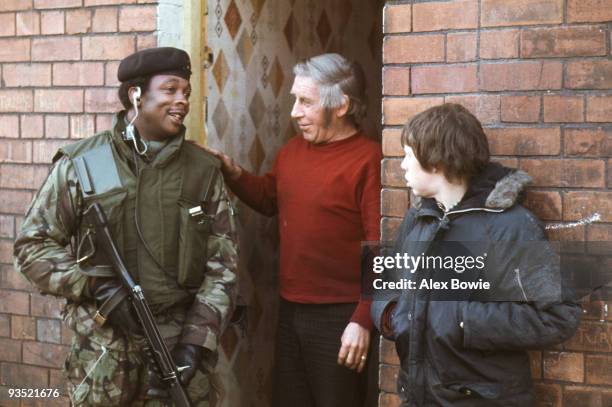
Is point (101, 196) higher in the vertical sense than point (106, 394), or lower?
higher

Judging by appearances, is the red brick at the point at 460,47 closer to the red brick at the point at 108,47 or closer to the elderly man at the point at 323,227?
the elderly man at the point at 323,227

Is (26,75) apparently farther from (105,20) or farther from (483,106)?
(483,106)

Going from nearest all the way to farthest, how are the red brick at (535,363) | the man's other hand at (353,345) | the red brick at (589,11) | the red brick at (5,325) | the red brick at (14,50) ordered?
the red brick at (589,11) < the red brick at (535,363) < the man's other hand at (353,345) < the red brick at (14,50) < the red brick at (5,325)

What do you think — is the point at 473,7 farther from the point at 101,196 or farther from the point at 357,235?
the point at 101,196

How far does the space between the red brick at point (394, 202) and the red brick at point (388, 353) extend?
46cm

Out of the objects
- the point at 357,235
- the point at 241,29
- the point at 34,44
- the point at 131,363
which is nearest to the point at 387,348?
the point at 357,235

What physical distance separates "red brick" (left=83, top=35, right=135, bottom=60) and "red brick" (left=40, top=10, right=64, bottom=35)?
14 cm

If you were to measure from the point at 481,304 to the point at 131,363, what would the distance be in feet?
4.37

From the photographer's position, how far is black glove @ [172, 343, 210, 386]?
338 cm

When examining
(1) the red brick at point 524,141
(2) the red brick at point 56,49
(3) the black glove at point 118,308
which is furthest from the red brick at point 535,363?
(2) the red brick at point 56,49

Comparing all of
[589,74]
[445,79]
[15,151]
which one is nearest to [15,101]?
[15,151]

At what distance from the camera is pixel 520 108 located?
3.24 meters

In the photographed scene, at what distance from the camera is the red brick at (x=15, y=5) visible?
4.27 meters

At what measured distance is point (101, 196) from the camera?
11.3 feet
